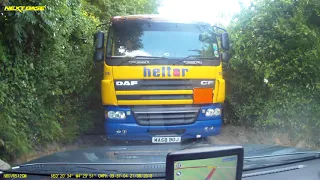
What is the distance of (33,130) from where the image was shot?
5559 mm

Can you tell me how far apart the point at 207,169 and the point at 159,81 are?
10.8 ft

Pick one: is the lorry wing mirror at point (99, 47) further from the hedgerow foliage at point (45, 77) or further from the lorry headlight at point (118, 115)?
the lorry headlight at point (118, 115)

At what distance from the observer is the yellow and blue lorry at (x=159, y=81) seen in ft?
18.3

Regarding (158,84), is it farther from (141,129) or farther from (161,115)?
(141,129)

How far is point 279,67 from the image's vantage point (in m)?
6.60

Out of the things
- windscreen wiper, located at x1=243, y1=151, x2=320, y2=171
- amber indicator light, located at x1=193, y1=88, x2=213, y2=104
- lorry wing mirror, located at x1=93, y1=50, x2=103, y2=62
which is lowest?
amber indicator light, located at x1=193, y1=88, x2=213, y2=104

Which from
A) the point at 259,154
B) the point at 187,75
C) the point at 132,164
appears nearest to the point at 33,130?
the point at 187,75

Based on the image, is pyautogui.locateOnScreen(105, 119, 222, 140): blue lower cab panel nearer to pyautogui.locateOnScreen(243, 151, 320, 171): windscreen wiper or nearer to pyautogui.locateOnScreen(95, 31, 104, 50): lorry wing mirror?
pyautogui.locateOnScreen(95, 31, 104, 50): lorry wing mirror

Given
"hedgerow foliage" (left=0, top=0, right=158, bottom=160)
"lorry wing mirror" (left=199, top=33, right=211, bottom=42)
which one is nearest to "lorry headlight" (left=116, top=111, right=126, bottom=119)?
"hedgerow foliage" (left=0, top=0, right=158, bottom=160)

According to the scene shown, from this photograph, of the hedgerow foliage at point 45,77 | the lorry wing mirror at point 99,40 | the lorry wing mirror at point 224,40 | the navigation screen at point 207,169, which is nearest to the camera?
the navigation screen at point 207,169

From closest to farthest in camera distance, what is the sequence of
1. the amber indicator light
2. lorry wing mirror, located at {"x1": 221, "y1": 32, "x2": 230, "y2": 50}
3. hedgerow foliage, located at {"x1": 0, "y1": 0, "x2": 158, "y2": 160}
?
hedgerow foliage, located at {"x1": 0, "y1": 0, "x2": 158, "y2": 160}
the amber indicator light
lorry wing mirror, located at {"x1": 221, "y1": 32, "x2": 230, "y2": 50}

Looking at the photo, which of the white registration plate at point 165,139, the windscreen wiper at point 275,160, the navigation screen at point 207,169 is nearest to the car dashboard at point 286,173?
the windscreen wiper at point 275,160

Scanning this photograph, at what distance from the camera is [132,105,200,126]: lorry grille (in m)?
5.61

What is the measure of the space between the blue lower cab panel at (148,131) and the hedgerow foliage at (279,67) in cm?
169
